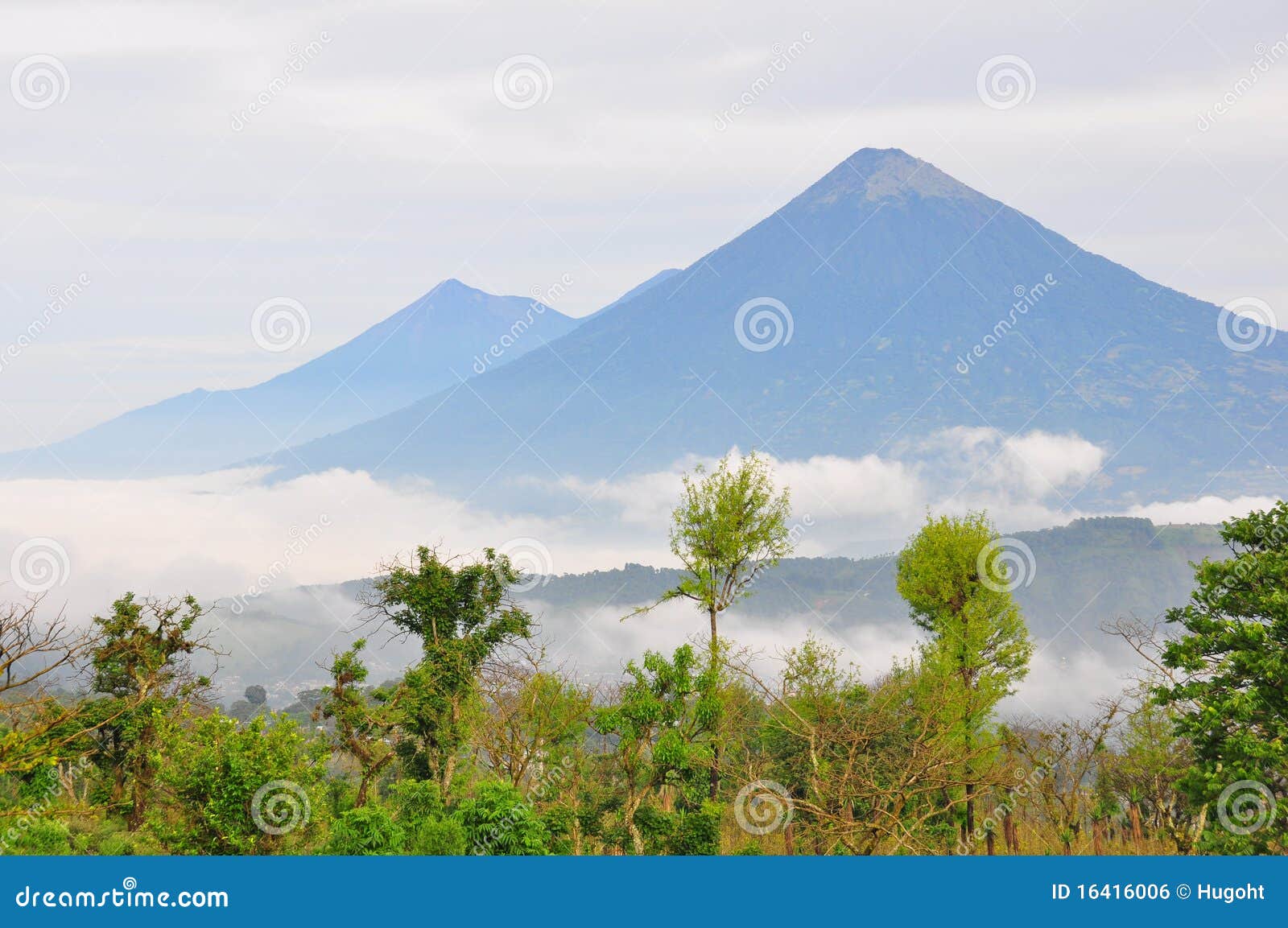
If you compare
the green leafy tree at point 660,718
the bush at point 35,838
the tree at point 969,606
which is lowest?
the bush at point 35,838

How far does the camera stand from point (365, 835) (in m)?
20.3

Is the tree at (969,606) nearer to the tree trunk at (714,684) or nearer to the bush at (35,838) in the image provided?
the tree trunk at (714,684)

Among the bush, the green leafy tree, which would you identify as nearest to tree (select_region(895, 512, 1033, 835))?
the green leafy tree

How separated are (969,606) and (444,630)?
15477 millimetres

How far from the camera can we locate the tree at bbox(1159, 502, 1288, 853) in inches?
816

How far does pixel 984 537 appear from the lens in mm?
35312

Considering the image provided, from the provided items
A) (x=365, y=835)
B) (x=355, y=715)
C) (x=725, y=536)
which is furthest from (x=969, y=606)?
(x=365, y=835)

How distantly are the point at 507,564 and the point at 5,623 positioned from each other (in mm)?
19482

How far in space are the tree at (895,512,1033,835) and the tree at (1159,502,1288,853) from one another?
1186cm

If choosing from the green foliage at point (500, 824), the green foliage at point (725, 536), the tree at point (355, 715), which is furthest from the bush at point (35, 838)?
the green foliage at point (725, 536)

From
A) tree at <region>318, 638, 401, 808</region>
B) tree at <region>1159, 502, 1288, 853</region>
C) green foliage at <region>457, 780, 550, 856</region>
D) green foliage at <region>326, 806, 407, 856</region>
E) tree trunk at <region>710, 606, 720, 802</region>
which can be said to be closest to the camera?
green foliage at <region>326, 806, 407, 856</region>

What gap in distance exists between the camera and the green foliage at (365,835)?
20.2 m

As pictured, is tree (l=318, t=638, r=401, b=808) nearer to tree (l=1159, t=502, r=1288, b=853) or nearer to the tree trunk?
the tree trunk

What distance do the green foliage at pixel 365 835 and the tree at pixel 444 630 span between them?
9.70 metres
